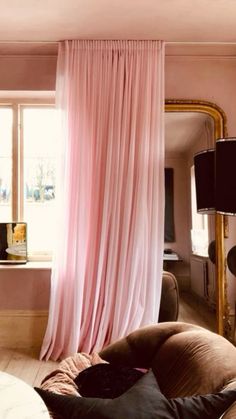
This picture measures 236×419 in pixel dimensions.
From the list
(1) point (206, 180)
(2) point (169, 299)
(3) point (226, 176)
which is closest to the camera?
(3) point (226, 176)

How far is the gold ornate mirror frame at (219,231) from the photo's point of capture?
3.14m

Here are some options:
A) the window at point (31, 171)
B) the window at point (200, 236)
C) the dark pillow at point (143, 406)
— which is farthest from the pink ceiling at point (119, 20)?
the dark pillow at point (143, 406)

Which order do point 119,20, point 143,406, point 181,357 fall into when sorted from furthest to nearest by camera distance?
1. point 119,20
2. point 181,357
3. point 143,406

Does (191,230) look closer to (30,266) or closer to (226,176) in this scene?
(226,176)

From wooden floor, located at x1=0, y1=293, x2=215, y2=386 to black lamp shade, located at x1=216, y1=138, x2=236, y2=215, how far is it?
1.20 meters

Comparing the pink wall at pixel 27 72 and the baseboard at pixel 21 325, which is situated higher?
the pink wall at pixel 27 72

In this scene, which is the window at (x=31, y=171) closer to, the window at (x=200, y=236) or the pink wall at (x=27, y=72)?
the pink wall at (x=27, y=72)

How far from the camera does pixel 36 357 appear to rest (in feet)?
9.73

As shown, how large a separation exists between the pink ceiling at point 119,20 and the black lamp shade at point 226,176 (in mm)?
1071

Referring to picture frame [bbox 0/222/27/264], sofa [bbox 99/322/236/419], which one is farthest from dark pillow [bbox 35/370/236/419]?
picture frame [bbox 0/222/27/264]

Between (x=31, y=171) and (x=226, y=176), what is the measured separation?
1.94 meters

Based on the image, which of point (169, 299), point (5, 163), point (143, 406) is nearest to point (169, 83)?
point (5, 163)

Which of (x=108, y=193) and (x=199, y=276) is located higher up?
(x=108, y=193)

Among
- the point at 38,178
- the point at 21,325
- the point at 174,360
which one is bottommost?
the point at 21,325
